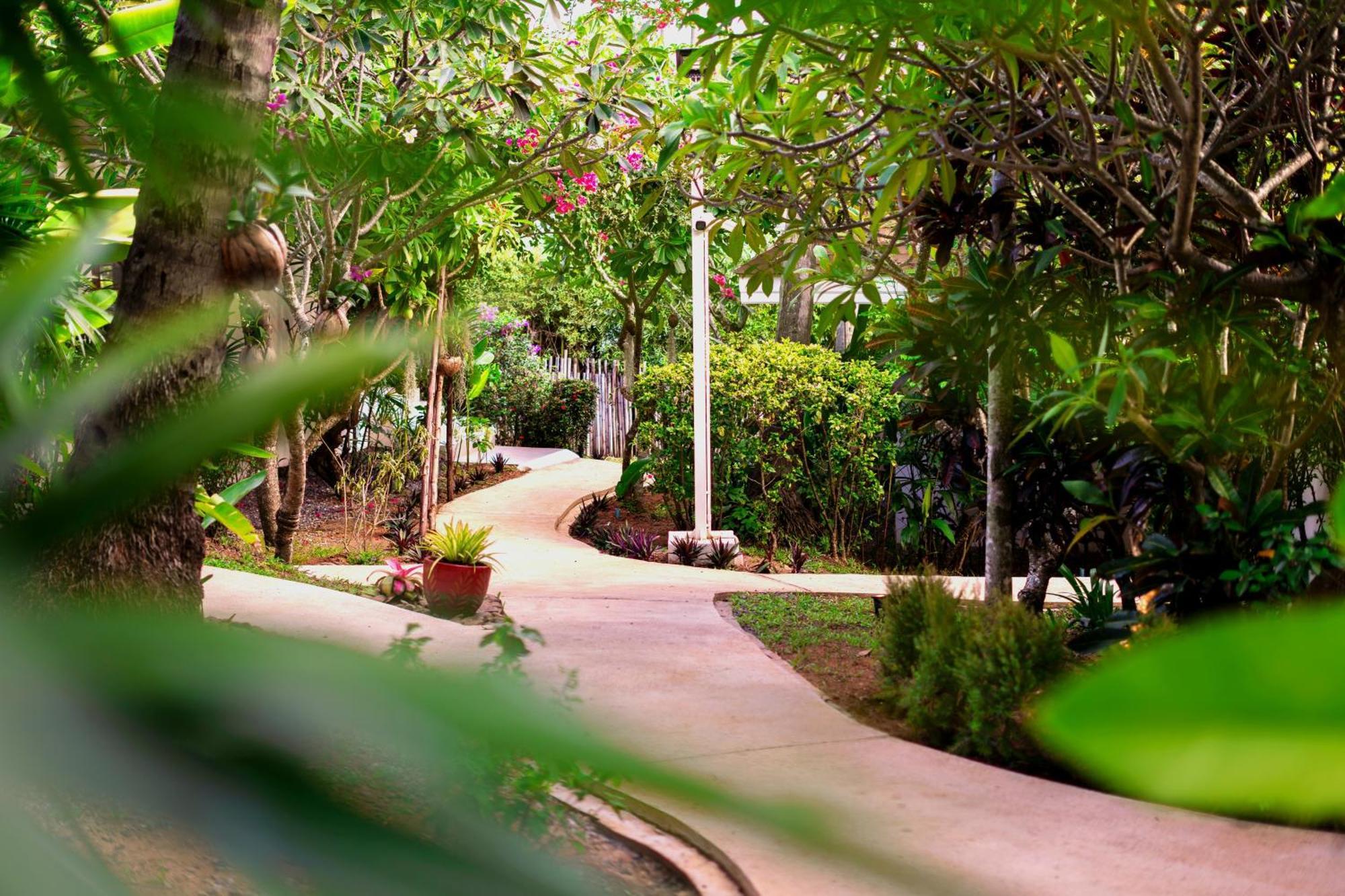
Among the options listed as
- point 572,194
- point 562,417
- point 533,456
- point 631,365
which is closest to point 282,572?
point 572,194

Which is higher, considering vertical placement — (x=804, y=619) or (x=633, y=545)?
(x=633, y=545)

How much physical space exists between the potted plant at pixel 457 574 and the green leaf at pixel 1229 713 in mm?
5588

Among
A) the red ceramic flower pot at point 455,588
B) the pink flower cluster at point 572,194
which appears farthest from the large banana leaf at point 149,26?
the pink flower cluster at point 572,194

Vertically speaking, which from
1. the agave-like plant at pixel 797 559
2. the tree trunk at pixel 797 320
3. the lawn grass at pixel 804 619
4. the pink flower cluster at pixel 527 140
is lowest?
the lawn grass at pixel 804 619

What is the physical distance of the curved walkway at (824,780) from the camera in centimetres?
14

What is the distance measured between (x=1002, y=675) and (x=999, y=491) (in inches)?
53.7

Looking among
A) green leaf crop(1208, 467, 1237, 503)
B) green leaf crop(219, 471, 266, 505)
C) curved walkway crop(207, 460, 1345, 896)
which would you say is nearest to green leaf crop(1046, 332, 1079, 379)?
curved walkway crop(207, 460, 1345, 896)

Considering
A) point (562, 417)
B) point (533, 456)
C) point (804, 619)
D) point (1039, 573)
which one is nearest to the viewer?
point (1039, 573)

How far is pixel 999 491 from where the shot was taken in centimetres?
458

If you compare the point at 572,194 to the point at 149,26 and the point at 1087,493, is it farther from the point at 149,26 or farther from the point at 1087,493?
the point at 149,26

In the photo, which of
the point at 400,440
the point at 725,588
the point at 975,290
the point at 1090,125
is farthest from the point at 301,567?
the point at 1090,125

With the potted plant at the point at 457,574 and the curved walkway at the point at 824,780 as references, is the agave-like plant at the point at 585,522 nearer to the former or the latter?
the curved walkway at the point at 824,780

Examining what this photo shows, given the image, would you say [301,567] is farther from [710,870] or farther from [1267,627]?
[1267,627]

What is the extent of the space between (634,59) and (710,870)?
3777mm
